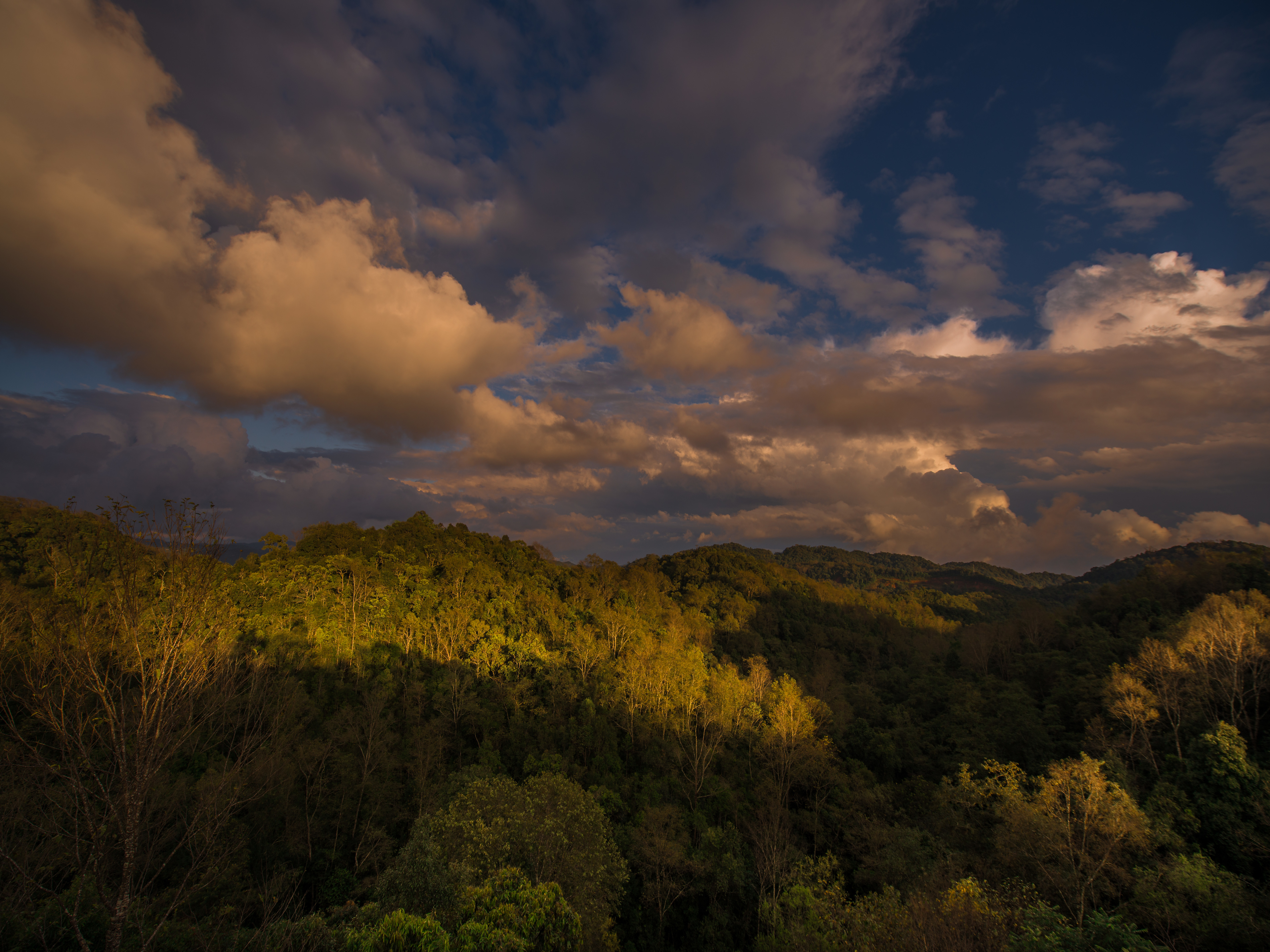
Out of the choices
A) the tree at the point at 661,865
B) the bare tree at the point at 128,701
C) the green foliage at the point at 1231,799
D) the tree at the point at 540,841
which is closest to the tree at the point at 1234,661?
the green foliage at the point at 1231,799

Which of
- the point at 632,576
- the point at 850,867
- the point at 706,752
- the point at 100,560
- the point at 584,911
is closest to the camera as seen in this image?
the point at 584,911

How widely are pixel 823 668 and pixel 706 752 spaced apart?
39866 mm

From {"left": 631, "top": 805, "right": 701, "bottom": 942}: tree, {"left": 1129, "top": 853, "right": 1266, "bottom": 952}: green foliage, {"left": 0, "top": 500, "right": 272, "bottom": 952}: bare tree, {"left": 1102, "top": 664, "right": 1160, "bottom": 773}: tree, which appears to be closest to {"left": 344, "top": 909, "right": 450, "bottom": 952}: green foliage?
{"left": 0, "top": 500, "right": 272, "bottom": 952}: bare tree

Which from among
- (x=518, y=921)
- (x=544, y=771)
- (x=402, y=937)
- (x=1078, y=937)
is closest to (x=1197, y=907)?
(x=1078, y=937)

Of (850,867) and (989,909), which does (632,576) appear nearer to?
(850,867)

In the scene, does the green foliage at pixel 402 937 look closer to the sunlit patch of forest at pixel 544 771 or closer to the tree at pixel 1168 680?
the sunlit patch of forest at pixel 544 771

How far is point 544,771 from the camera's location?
29.0 meters

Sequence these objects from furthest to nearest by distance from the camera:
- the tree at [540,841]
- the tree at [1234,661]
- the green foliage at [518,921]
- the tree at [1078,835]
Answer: the tree at [1234,661] < the tree at [1078,835] < the tree at [540,841] < the green foliage at [518,921]

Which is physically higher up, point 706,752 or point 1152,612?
point 1152,612

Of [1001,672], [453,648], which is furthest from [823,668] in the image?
[453,648]

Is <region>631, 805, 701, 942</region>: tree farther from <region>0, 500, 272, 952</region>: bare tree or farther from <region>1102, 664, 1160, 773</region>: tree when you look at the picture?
<region>1102, 664, 1160, 773</region>: tree

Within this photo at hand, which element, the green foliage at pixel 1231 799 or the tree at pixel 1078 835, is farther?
the green foliage at pixel 1231 799

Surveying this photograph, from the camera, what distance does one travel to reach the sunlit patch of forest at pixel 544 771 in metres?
10.6

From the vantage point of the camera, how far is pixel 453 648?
50.1 m
